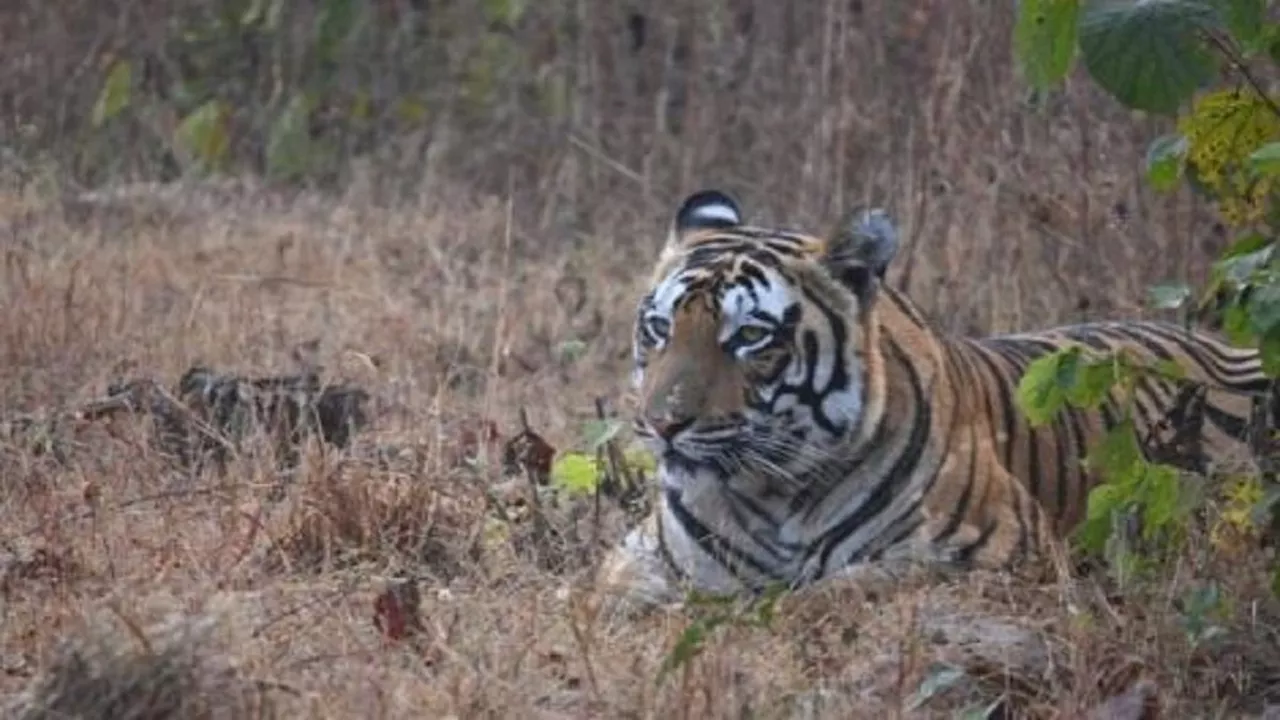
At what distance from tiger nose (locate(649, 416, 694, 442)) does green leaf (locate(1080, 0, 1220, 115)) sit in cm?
163

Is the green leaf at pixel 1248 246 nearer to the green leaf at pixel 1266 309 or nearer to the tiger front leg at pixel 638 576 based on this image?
the green leaf at pixel 1266 309

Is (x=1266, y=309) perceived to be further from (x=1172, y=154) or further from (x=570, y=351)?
(x=570, y=351)

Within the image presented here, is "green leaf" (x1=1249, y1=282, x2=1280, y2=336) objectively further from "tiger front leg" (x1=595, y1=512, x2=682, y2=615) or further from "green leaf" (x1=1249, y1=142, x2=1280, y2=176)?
"tiger front leg" (x1=595, y1=512, x2=682, y2=615)

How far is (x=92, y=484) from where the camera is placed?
6.46 m

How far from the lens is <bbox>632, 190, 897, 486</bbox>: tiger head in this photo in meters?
6.11

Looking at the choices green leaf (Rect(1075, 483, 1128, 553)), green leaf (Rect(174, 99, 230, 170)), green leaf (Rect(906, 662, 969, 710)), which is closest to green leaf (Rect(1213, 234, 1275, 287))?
green leaf (Rect(1075, 483, 1128, 553))

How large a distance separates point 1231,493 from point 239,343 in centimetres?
406

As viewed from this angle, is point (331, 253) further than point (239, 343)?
Yes

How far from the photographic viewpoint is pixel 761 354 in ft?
20.5

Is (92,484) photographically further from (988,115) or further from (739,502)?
(988,115)

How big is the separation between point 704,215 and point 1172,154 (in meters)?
1.81

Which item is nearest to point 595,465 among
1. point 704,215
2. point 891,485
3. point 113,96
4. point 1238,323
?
point 704,215

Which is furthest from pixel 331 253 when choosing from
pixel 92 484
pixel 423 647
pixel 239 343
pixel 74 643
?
pixel 74 643

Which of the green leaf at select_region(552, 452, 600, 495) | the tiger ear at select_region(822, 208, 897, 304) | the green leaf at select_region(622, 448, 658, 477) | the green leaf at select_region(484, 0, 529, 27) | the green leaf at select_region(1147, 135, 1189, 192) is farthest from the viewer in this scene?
the green leaf at select_region(484, 0, 529, 27)
